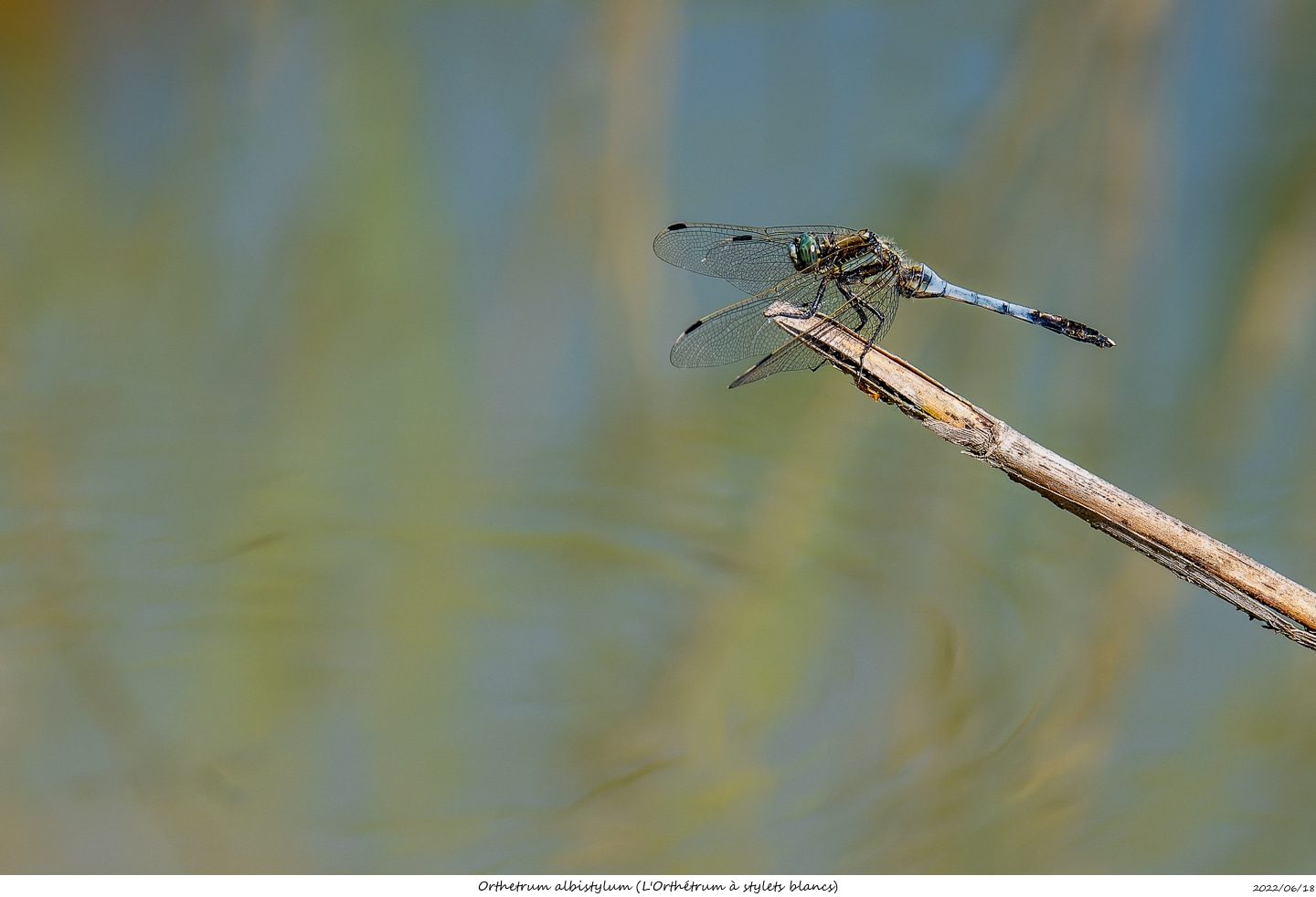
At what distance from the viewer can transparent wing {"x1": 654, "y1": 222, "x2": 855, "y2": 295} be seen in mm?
1637

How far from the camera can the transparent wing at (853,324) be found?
136cm

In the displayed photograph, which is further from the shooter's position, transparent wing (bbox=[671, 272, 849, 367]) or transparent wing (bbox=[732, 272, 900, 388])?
transparent wing (bbox=[671, 272, 849, 367])

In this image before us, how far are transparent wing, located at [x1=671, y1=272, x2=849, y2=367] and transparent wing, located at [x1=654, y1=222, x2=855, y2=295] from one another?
8 centimetres

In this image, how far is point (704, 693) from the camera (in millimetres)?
1562

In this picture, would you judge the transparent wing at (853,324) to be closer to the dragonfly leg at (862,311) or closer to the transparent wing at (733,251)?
the dragonfly leg at (862,311)

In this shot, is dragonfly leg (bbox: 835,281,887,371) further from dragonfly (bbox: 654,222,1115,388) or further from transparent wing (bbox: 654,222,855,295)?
transparent wing (bbox: 654,222,855,295)

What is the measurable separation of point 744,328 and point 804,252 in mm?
194

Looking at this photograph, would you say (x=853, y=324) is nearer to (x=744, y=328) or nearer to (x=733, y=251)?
(x=744, y=328)

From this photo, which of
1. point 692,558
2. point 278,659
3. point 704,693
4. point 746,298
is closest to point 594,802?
point 704,693

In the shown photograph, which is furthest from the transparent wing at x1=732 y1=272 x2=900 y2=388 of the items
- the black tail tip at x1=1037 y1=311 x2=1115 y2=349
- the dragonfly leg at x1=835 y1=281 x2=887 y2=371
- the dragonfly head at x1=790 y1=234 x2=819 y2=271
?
the black tail tip at x1=1037 y1=311 x2=1115 y2=349

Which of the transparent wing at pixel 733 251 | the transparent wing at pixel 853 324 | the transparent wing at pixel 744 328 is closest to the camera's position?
the transparent wing at pixel 853 324

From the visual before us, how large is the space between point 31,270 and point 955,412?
197 cm

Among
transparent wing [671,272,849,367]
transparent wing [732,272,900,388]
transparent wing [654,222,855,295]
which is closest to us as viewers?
transparent wing [732,272,900,388]

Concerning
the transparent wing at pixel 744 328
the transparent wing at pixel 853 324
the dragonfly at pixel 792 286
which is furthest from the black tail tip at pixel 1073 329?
the transparent wing at pixel 744 328
